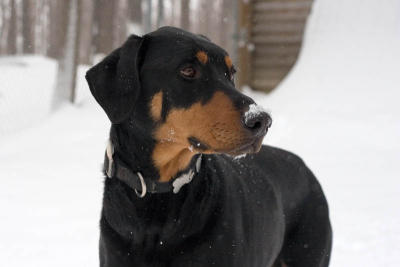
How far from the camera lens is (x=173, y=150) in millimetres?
2547

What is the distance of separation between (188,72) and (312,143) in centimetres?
659

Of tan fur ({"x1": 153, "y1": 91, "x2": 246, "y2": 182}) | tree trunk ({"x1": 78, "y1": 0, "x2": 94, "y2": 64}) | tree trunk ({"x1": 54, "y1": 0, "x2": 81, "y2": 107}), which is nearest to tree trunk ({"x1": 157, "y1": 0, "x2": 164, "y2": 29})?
tree trunk ({"x1": 54, "y1": 0, "x2": 81, "y2": 107})

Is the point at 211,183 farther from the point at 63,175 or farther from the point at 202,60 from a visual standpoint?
the point at 63,175

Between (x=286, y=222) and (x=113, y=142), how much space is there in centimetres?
136

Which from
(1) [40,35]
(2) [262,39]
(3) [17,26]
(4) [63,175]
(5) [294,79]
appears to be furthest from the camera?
(1) [40,35]

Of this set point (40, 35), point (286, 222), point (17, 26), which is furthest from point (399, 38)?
point (40, 35)

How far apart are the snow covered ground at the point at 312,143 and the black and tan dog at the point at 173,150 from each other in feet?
6.70

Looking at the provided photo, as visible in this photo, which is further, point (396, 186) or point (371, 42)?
point (371, 42)

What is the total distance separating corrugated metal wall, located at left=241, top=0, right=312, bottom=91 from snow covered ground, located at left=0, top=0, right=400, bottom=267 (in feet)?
1.35

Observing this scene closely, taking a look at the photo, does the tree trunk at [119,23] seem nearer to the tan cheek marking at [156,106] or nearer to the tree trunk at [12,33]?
the tree trunk at [12,33]

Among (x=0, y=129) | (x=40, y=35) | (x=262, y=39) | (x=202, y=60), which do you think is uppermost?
(x=202, y=60)

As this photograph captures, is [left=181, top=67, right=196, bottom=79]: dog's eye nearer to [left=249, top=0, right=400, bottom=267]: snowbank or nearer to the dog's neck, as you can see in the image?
the dog's neck

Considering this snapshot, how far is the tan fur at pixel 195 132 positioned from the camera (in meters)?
2.32

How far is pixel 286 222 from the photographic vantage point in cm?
339
